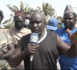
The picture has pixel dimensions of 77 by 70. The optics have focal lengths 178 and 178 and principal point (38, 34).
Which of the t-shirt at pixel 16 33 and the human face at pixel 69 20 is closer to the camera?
the human face at pixel 69 20

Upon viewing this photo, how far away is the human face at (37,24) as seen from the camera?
233 cm

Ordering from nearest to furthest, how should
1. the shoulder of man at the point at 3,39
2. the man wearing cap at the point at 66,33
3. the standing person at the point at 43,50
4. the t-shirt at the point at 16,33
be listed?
the standing person at the point at 43,50, the shoulder of man at the point at 3,39, the man wearing cap at the point at 66,33, the t-shirt at the point at 16,33

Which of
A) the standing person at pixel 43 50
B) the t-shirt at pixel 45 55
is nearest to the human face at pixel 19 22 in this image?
the standing person at pixel 43 50

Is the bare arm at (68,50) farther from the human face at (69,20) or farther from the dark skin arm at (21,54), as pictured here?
the human face at (69,20)

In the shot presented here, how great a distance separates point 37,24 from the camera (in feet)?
7.73

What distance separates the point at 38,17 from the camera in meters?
2.40

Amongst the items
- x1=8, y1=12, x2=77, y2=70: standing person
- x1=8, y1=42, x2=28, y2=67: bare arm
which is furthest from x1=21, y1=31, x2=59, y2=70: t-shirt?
x1=8, y1=42, x2=28, y2=67: bare arm

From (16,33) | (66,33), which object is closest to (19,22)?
(16,33)

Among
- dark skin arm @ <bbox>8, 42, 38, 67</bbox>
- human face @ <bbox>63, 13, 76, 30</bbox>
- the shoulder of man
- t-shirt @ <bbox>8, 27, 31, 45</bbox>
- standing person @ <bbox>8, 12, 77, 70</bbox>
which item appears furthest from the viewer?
t-shirt @ <bbox>8, 27, 31, 45</bbox>

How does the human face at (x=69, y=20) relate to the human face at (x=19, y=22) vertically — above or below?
above

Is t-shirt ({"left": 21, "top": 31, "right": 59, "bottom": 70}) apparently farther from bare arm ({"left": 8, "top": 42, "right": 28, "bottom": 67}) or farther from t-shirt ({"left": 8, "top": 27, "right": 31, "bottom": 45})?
t-shirt ({"left": 8, "top": 27, "right": 31, "bottom": 45})

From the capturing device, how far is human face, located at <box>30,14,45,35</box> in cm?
233

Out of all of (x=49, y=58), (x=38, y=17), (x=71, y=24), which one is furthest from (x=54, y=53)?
(x=71, y=24)

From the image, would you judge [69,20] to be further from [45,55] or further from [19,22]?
[19,22]
